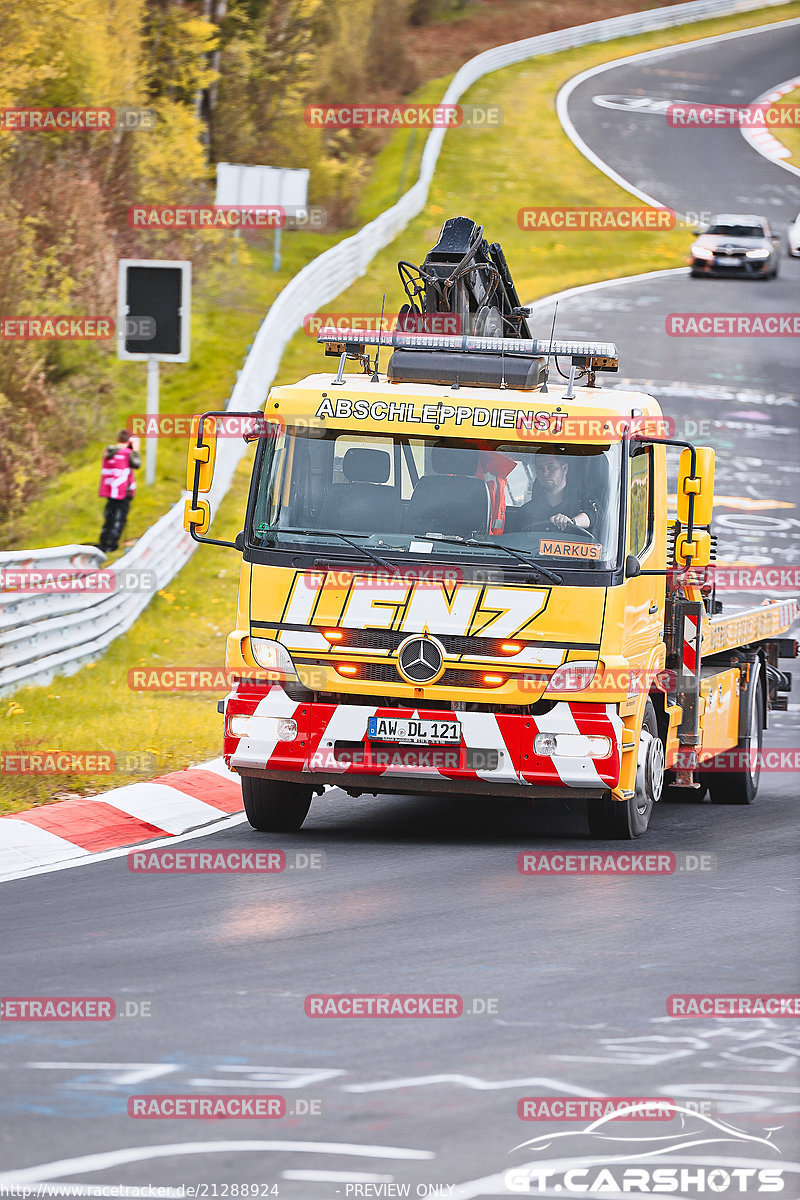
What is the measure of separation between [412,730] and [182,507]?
11.8 m

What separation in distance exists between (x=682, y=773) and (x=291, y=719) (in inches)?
136

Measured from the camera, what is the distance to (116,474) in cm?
2217

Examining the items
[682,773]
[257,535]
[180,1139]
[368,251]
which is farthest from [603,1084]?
[368,251]

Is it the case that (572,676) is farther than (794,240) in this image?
No

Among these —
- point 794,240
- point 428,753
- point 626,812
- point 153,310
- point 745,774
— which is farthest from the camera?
point 794,240

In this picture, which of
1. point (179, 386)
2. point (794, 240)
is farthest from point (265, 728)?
point (794, 240)

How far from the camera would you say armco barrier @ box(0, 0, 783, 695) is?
1631 cm

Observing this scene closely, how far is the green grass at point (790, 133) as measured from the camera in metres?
57.1

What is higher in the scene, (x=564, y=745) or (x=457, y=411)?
(x=457, y=411)

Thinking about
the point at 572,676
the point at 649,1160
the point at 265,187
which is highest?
the point at 265,187

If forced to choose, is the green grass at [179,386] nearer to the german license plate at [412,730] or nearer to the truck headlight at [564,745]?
the german license plate at [412,730]

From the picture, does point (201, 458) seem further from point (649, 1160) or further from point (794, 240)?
point (794, 240)

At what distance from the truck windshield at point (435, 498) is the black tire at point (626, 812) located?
1470mm

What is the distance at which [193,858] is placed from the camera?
10.7 m
